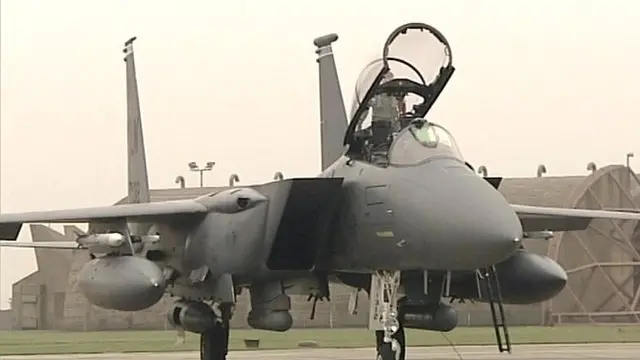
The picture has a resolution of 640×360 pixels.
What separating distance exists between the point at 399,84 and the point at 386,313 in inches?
116

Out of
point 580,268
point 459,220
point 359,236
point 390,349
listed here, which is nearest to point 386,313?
point 390,349

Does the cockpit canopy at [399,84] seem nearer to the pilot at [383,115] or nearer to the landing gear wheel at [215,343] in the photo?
the pilot at [383,115]

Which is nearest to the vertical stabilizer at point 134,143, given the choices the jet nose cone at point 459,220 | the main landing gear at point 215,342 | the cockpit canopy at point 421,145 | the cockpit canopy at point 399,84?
the main landing gear at point 215,342

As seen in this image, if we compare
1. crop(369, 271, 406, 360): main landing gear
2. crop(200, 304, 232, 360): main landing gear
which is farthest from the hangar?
crop(369, 271, 406, 360): main landing gear

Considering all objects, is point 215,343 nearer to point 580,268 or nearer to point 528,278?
point 528,278

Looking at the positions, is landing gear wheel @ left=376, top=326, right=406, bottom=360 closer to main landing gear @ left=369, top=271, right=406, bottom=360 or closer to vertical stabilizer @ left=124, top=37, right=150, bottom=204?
main landing gear @ left=369, top=271, right=406, bottom=360

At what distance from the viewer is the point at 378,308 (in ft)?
42.2

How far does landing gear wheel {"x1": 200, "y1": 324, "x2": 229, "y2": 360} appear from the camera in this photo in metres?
15.5

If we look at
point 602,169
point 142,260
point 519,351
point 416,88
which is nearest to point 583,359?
point 519,351

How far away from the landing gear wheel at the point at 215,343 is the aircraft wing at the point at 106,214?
6.61 ft

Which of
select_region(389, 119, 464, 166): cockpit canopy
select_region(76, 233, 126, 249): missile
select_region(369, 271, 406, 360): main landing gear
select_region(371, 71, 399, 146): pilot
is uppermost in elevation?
select_region(371, 71, 399, 146): pilot

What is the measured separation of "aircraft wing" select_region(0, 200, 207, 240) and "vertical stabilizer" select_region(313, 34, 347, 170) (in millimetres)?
4289

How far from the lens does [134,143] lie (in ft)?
62.8

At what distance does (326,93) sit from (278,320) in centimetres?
554
